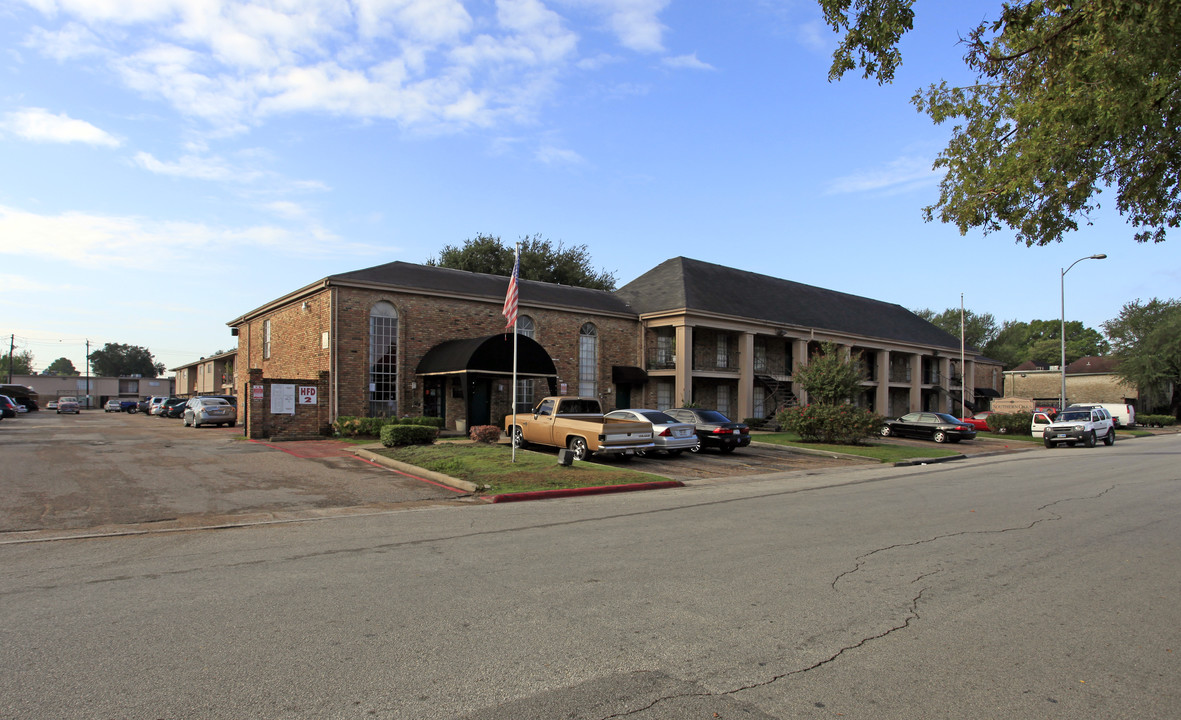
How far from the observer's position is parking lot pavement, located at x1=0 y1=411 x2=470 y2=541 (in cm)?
1013

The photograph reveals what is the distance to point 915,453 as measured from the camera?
2433 centimetres

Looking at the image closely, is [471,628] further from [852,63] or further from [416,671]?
[852,63]

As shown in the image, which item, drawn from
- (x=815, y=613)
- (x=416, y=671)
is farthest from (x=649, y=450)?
(x=416, y=671)

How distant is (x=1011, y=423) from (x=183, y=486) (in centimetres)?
3864

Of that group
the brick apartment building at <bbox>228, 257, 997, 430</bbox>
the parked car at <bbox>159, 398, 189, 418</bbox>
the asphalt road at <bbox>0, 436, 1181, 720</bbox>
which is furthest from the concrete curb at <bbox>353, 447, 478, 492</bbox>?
the parked car at <bbox>159, 398, 189, 418</bbox>

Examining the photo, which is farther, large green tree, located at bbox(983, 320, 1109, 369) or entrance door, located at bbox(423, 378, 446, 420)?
large green tree, located at bbox(983, 320, 1109, 369)

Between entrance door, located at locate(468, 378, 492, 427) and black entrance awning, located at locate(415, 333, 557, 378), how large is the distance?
2015mm

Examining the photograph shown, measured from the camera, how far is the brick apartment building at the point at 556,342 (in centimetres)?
2528

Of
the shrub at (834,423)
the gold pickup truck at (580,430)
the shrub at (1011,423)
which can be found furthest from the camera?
the shrub at (1011,423)

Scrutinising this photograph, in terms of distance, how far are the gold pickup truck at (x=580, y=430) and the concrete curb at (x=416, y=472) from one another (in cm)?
268

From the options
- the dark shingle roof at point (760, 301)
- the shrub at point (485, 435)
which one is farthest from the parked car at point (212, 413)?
the dark shingle roof at point (760, 301)

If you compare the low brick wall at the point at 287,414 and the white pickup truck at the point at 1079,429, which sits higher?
the low brick wall at the point at 287,414

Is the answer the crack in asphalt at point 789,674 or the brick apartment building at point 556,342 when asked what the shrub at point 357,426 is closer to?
the brick apartment building at point 556,342

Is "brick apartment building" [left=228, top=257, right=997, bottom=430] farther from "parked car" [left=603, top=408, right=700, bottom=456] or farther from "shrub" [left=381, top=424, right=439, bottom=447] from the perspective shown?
"parked car" [left=603, top=408, right=700, bottom=456]
